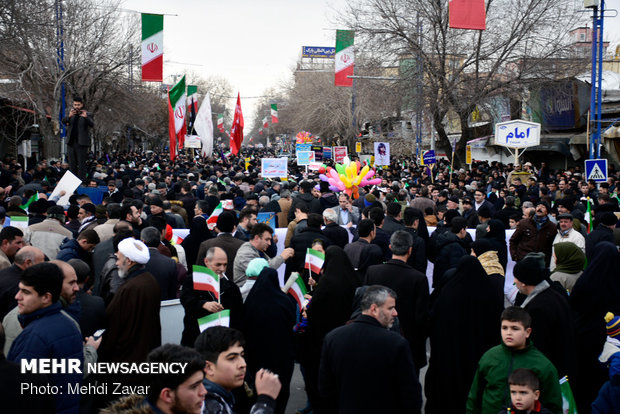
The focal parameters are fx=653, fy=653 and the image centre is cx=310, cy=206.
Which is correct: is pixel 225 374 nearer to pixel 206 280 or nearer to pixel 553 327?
pixel 206 280

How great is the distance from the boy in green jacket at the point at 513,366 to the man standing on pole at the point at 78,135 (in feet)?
33.5

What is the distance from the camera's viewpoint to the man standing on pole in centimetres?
1296

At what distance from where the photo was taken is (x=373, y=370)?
→ 4062mm

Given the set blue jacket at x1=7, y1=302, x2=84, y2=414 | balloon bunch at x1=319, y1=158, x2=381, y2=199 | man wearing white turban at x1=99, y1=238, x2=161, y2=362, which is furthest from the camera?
balloon bunch at x1=319, y1=158, x2=381, y2=199

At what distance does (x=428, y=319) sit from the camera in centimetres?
544

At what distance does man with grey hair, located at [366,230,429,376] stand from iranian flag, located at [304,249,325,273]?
0.73 m

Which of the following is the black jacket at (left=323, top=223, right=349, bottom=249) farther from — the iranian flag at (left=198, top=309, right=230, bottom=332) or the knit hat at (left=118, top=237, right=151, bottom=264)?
the iranian flag at (left=198, top=309, right=230, bottom=332)

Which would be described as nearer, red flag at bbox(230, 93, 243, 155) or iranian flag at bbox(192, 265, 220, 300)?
iranian flag at bbox(192, 265, 220, 300)

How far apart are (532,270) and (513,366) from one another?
3.41ft

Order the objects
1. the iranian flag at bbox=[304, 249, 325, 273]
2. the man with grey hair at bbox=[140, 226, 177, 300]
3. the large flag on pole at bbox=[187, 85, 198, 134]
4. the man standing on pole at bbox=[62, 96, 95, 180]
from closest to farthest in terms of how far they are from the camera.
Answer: the man with grey hair at bbox=[140, 226, 177, 300]
the iranian flag at bbox=[304, 249, 325, 273]
the man standing on pole at bbox=[62, 96, 95, 180]
the large flag on pole at bbox=[187, 85, 198, 134]

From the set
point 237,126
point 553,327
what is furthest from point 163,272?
point 237,126

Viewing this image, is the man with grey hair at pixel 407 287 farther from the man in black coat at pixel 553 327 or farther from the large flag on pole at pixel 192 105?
the large flag on pole at pixel 192 105

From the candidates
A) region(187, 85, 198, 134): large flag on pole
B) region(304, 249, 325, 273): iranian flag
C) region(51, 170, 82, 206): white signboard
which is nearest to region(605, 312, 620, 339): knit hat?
region(304, 249, 325, 273): iranian flag

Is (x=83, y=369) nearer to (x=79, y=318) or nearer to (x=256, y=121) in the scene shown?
(x=79, y=318)
